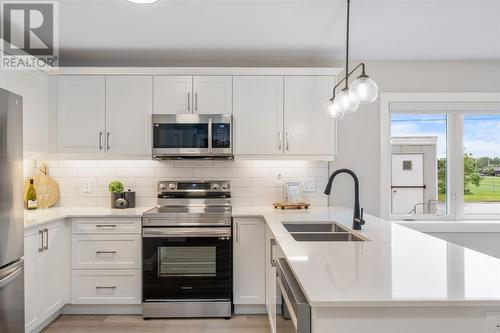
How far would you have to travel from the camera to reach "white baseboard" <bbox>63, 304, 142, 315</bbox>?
2990mm

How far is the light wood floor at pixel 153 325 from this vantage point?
8.86 ft

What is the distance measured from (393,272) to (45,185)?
10.3ft

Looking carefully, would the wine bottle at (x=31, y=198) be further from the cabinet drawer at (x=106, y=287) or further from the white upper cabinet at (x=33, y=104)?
the cabinet drawer at (x=106, y=287)

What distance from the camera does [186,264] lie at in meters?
2.86

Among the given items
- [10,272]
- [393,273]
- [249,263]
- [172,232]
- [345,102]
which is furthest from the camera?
[249,263]

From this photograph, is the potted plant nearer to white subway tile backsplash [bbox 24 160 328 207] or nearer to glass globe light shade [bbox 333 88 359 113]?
white subway tile backsplash [bbox 24 160 328 207]

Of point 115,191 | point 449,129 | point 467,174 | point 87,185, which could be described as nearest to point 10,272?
point 115,191

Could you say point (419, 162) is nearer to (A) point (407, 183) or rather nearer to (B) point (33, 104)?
(A) point (407, 183)

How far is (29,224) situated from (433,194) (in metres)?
3.64

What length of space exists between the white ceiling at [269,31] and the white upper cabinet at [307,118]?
0.30 meters

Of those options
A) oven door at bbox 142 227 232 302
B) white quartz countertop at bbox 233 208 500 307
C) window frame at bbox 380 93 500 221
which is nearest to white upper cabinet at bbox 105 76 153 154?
oven door at bbox 142 227 232 302

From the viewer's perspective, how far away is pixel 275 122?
3.19m

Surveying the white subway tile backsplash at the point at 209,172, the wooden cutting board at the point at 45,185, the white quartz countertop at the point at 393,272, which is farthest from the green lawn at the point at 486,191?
the wooden cutting board at the point at 45,185

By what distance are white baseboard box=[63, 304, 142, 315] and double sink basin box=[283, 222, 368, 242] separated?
1600 mm
